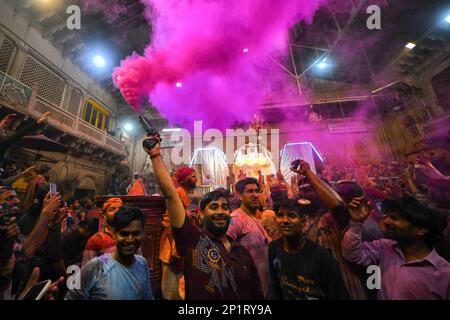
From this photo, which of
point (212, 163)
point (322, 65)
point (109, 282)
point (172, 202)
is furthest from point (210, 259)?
point (322, 65)

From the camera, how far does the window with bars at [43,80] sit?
28.9ft

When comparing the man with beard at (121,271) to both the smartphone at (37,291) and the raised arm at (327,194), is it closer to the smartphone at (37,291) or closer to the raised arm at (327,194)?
the smartphone at (37,291)

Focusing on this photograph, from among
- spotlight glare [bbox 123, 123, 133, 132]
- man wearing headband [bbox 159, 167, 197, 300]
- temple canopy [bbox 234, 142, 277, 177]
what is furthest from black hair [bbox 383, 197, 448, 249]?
spotlight glare [bbox 123, 123, 133, 132]

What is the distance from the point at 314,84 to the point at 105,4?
1345cm

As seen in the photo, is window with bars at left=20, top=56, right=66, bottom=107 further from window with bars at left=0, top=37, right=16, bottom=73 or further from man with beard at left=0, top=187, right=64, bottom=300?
man with beard at left=0, top=187, right=64, bottom=300

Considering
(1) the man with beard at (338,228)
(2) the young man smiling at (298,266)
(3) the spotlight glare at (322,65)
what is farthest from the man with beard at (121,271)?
(3) the spotlight glare at (322,65)

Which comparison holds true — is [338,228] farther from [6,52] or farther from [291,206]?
[6,52]

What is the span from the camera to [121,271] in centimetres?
167

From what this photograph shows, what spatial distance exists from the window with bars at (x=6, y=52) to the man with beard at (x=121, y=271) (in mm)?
10949

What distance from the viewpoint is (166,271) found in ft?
7.76

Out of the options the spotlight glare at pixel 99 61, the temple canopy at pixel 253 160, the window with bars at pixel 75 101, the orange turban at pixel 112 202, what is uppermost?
the spotlight glare at pixel 99 61
